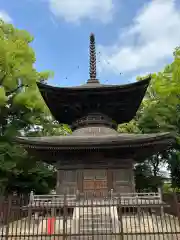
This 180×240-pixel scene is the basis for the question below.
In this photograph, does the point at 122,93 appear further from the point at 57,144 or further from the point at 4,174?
the point at 4,174

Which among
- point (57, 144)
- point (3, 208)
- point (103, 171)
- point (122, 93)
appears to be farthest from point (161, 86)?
point (3, 208)

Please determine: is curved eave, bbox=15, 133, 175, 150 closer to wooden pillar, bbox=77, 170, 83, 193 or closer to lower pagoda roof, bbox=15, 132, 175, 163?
lower pagoda roof, bbox=15, 132, 175, 163

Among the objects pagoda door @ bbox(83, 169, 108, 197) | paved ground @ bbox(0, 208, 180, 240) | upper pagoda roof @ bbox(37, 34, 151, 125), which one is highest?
upper pagoda roof @ bbox(37, 34, 151, 125)

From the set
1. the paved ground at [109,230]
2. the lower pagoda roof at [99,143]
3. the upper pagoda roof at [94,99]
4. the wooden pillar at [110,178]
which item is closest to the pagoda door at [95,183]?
the wooden pillar at [110,178]

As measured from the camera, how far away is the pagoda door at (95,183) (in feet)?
53.3

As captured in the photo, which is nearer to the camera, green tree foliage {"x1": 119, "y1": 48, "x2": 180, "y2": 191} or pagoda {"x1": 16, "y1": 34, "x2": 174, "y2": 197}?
pagoda {"x1": 16, "y1": 34, "x2": 174, "y2": 197}

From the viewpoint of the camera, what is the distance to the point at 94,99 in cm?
1898

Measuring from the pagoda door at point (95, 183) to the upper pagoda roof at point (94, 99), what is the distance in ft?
16.0

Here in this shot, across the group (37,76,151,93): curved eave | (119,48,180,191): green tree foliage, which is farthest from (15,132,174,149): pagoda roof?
(119,48,180,191): green tree foliage

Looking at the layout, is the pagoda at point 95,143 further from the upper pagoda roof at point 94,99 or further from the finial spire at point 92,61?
the finial spire at point 92,61

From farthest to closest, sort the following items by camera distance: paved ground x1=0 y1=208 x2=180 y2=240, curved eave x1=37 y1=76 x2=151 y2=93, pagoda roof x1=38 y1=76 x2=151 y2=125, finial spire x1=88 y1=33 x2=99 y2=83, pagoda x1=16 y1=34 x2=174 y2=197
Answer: finial spire x1=88 y1=33 x2=99 y2=83 < pagoda roof x1=38 y1=76 x2=151 y2=125 < curved eave x1=37 y1=76 x2=151 y2=93 < pagoda x1=16 y1=34 x2=174 y2=197 < paved ground x1=0 y1=208 x2=180 y2=240

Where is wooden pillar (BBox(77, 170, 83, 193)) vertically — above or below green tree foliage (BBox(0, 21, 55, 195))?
below

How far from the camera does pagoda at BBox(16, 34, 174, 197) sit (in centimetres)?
1564

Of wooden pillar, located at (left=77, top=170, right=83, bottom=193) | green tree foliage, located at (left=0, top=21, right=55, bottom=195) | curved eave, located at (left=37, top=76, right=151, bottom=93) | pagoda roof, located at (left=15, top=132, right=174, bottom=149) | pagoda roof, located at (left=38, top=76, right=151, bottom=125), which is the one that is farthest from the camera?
green tree foliage, located at (left=0, top=21, right=55, bottom=195)
